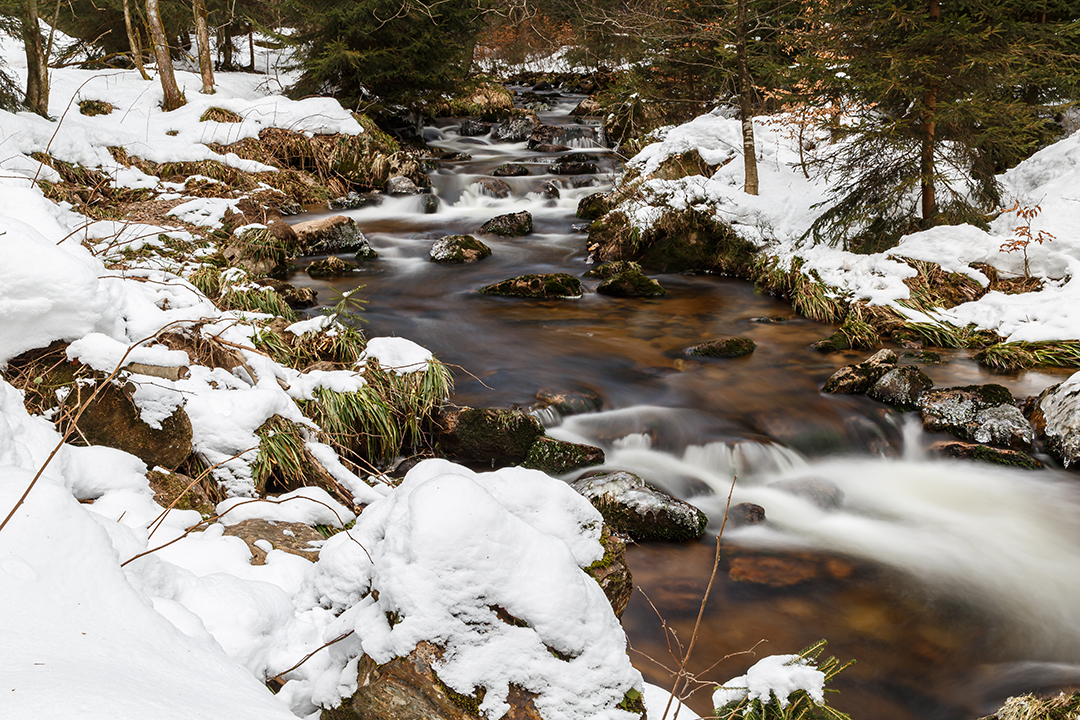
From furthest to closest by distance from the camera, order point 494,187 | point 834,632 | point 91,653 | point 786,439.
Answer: point 494,187 → point 786,439 → point 834,632 → point 91,653

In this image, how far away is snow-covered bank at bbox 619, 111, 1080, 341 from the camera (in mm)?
7047

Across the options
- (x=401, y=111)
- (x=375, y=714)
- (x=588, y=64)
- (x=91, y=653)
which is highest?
(x=588, y=64)

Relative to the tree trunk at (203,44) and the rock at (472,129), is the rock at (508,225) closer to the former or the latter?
the rock at (472,129)

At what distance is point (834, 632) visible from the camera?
359 centimetres

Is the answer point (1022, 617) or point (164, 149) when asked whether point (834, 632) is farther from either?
point (164, 149)

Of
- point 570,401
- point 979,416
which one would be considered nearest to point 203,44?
point 570,401

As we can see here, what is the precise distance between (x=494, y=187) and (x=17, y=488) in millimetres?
12161

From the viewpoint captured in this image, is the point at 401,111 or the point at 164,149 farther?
the point at 401,111

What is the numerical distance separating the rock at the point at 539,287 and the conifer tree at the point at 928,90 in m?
3.29

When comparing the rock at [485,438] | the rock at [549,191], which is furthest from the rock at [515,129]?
the rock at [485,438]

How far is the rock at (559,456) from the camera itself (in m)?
5.02

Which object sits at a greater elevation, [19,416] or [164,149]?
[164,149]

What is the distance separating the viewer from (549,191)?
42.3 feet

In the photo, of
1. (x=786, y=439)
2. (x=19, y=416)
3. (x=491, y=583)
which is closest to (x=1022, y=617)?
(x=786, y=439)
